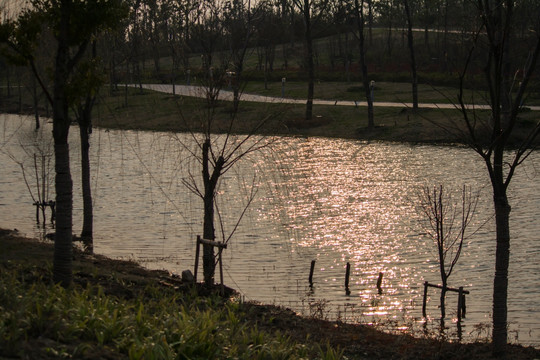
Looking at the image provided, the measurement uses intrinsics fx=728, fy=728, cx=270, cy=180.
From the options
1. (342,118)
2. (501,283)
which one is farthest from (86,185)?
(342,118)

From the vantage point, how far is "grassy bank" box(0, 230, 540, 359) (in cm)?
757

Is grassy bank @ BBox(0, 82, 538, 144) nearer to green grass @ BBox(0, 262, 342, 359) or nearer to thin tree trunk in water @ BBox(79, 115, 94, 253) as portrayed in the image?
thin tree trunk in water @ BBox(79, 115, 94, 253)

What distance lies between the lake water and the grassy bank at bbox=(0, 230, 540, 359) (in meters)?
1.85

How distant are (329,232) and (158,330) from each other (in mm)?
12945

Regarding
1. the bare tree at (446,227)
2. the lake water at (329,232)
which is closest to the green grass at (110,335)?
the lake water at (329,232)

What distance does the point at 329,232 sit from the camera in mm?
20922

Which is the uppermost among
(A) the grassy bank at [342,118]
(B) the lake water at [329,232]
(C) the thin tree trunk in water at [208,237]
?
(A) the grassy bank at [342,118]

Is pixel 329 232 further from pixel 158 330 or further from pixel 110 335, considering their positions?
pixel 110 335

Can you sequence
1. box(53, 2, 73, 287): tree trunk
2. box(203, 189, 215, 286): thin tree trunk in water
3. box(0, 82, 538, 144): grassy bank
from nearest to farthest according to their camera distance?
box(53, 2, 73, 287): tree trunk → box(203, 189, 215, 286): thin tree trunk in water → box(0, 82, 538, 144): grassy bank

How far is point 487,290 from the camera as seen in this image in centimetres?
1531

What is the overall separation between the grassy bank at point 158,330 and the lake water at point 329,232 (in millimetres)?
1848

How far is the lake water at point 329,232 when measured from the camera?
14.6 m

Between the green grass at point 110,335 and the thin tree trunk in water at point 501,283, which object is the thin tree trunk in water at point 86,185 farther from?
the thin tree trunk in water at point 501,283

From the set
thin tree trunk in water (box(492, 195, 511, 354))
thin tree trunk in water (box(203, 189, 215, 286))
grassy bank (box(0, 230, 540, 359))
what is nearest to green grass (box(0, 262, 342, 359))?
grassy bank (box(0, 230, 540, 359))
